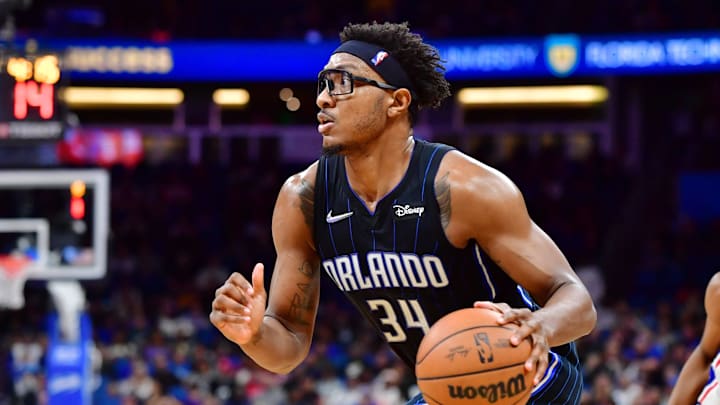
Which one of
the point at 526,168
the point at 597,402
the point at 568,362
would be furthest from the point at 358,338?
the point at 568,362

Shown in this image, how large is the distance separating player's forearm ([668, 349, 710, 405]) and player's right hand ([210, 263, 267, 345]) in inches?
72.8

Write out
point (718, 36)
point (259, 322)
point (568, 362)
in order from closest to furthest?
point (259, 322) → point (568, 362) → point (718, 36)

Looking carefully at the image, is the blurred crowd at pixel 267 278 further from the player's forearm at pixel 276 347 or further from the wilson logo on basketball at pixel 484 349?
the wilson logo on basketball at pixel 484 349

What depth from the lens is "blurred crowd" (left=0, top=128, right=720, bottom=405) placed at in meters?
12.6

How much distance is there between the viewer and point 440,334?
342 cm

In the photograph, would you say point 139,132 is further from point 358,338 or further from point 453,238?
point 453,238

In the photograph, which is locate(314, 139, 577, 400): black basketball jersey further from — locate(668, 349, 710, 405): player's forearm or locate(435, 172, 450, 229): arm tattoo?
locate(668, 349, 710, 405): player's forearm

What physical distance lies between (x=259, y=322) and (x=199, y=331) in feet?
37.4

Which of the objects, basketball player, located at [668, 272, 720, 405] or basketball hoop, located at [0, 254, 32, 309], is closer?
basketball player, located at [668, 272, 720, 405]

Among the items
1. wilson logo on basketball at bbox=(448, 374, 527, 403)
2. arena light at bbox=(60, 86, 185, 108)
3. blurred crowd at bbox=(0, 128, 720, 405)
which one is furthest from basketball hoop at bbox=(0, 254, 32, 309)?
wilson logo on basketball at bbox=(448, 374, 527, 403)

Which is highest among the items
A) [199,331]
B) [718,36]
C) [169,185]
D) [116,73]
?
[718,36]

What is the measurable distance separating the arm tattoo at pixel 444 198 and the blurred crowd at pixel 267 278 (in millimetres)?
7465

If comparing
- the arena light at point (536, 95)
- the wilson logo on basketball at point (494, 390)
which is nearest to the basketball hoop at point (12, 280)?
the wilson logo on basketball at point (494, 390)

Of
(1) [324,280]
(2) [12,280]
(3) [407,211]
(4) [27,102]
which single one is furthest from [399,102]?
(1) [324,280]
